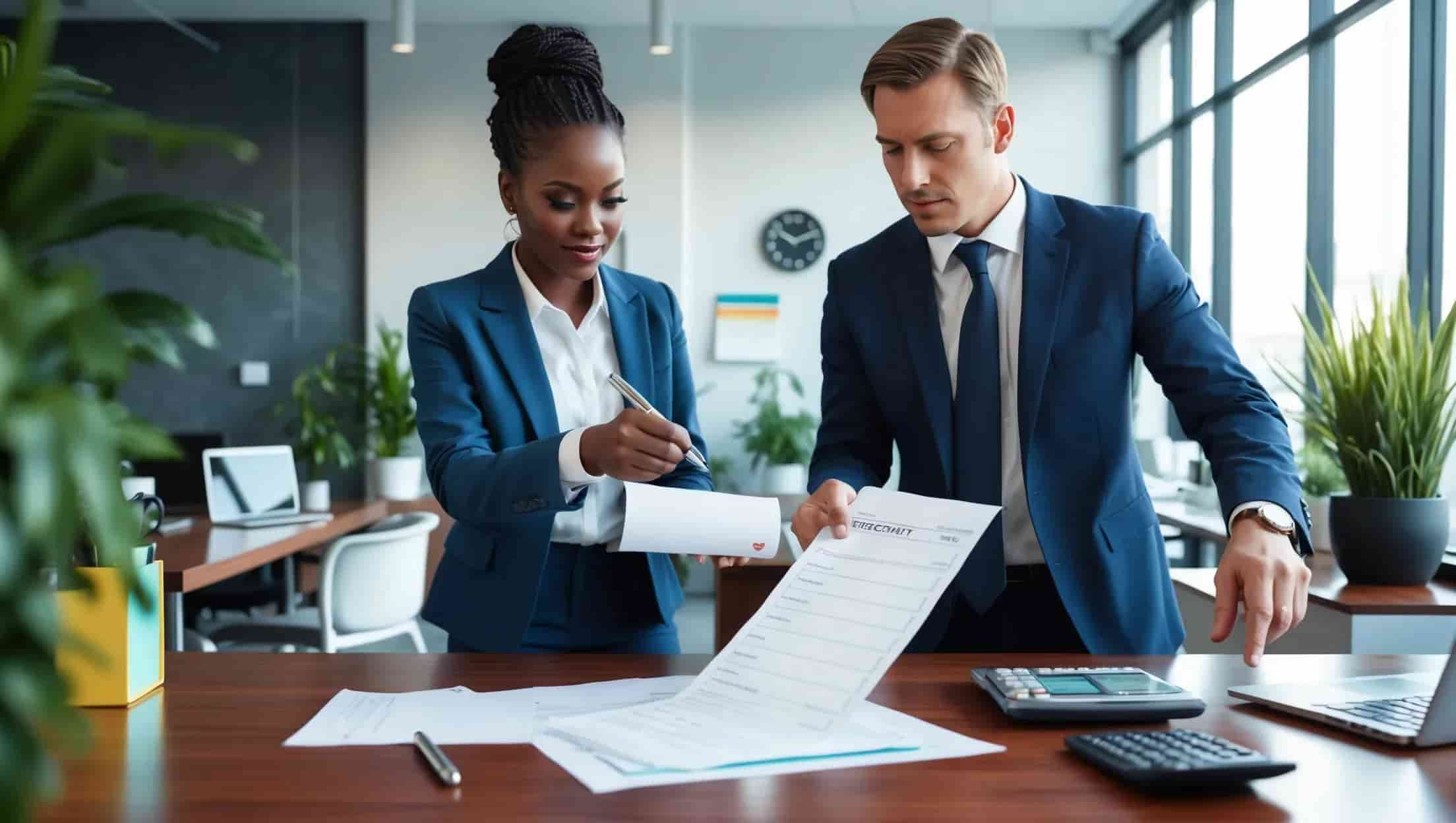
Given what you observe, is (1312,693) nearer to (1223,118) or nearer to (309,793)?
(309,793)

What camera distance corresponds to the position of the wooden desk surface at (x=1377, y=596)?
2.24 m

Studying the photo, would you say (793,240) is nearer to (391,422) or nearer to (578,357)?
(391,422)

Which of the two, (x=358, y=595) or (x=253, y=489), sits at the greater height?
(x=253, y=489)

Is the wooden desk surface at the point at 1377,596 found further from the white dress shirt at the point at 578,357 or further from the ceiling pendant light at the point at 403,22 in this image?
the ceiling pendant light at the point at 403,22

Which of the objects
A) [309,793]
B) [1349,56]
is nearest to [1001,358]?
[309,793]

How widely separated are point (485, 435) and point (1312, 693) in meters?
1.06

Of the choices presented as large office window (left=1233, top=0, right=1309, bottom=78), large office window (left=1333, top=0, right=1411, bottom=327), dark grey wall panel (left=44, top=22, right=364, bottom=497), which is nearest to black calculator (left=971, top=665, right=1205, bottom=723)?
large office window (left=1333, top=0, right=1411, bottom=327)

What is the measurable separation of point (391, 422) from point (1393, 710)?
598 centimetres

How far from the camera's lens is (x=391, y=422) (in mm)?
6508

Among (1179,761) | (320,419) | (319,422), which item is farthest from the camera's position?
(320,419)

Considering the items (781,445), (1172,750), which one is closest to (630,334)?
(1172,750)

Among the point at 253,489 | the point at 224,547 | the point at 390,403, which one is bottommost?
the point at 224,547

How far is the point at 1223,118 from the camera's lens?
5.62m

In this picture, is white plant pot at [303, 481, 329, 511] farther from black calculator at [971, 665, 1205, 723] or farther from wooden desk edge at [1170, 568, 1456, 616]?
black calculator at [971, 665, 1205, 723]
